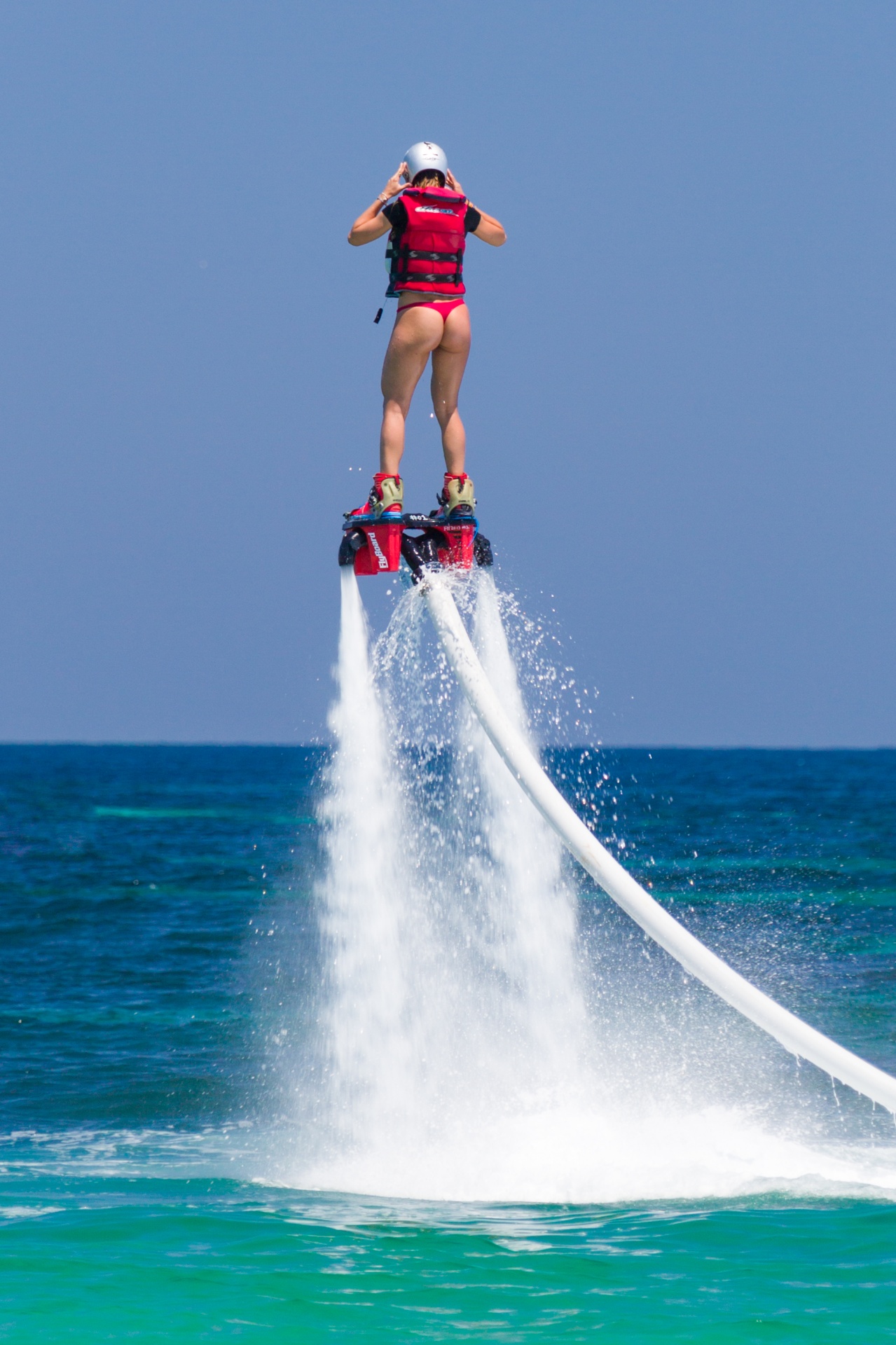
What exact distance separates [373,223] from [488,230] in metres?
0.90

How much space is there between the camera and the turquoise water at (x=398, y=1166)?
32.8 feet

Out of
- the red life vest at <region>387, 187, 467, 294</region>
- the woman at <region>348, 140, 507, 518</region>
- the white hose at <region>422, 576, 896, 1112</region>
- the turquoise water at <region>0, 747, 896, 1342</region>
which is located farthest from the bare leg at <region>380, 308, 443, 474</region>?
the turquoise water at <region>0, 747, 896, 1342</region>

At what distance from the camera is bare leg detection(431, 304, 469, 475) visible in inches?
444

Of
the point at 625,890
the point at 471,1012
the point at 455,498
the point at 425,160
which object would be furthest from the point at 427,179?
the point at 471,1012

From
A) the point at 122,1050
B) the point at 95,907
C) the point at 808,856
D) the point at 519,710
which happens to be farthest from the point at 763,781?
the point at 519,710

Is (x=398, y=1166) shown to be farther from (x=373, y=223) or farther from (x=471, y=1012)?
(x=373, y=223)

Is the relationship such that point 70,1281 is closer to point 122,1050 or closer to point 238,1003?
point 122,1050

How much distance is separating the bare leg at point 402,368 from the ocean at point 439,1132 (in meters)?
1.13

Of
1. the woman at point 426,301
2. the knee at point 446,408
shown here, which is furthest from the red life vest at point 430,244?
the knee at point 446,408

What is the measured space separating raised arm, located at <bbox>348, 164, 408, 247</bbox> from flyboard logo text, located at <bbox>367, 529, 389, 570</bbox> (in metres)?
1.96

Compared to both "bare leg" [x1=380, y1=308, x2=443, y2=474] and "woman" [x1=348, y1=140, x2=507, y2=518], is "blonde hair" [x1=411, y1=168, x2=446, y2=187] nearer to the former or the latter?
"woman" [x1=348, y1=140, x2=507, y2=518]

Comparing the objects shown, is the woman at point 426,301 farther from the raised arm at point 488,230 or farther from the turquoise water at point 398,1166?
the turquoise water at point 398,1166

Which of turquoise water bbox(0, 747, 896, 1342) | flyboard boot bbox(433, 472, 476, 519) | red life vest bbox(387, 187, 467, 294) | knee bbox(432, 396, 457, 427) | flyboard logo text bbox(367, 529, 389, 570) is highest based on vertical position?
red life vest bbox(387, 187, 467, 294)

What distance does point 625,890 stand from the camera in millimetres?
10258
